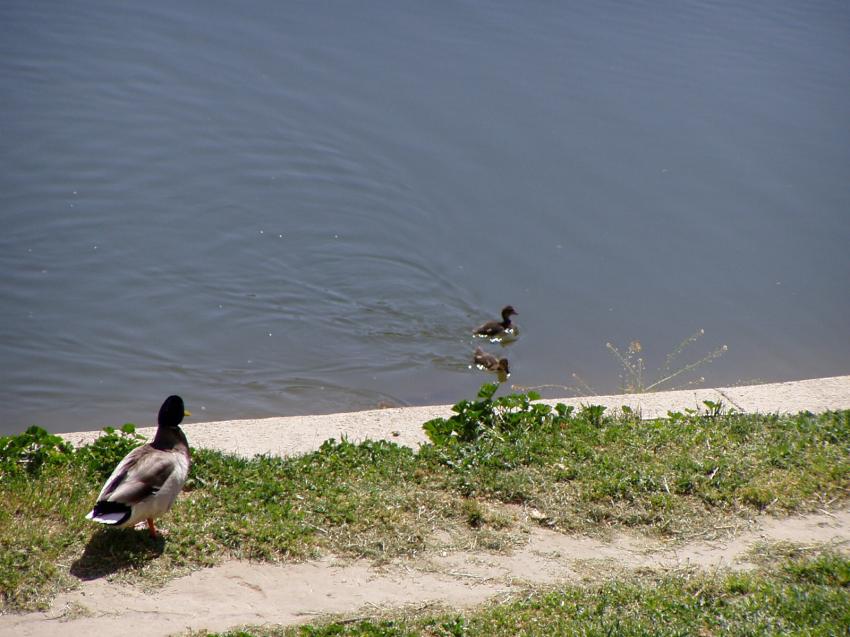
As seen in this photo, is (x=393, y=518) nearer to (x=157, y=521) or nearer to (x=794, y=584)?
(x=157, y=521)

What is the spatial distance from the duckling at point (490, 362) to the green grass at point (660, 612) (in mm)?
5197

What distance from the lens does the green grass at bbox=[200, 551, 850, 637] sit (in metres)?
4.91

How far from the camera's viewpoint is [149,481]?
17.9 feet

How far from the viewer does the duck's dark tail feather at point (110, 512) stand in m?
5.20

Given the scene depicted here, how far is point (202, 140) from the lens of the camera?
14.0 m

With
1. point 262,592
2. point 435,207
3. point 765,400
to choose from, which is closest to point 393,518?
point 262,592

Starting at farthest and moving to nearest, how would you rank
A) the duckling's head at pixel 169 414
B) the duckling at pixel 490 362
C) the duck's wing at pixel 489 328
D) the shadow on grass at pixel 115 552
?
the duck's wing at pixel 489 328, the duckling at pixel 490 362, the duckling's head at pixel 169 414, the shadow on grass at pixel 115 552

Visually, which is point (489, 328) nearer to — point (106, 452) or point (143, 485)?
point (106, 452)

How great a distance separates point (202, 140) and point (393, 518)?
9348 millimetres

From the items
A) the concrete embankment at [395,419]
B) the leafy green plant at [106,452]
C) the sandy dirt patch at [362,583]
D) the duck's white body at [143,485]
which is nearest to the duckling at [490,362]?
the concrete embankment at [395,419]

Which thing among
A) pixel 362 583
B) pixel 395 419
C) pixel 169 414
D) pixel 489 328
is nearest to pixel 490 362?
pixel 489 328

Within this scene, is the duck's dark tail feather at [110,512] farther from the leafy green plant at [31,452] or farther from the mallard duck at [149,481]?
the leafy green plant at [31,452]

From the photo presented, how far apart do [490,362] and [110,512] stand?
5.93m

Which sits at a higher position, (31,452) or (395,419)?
(395,419)
